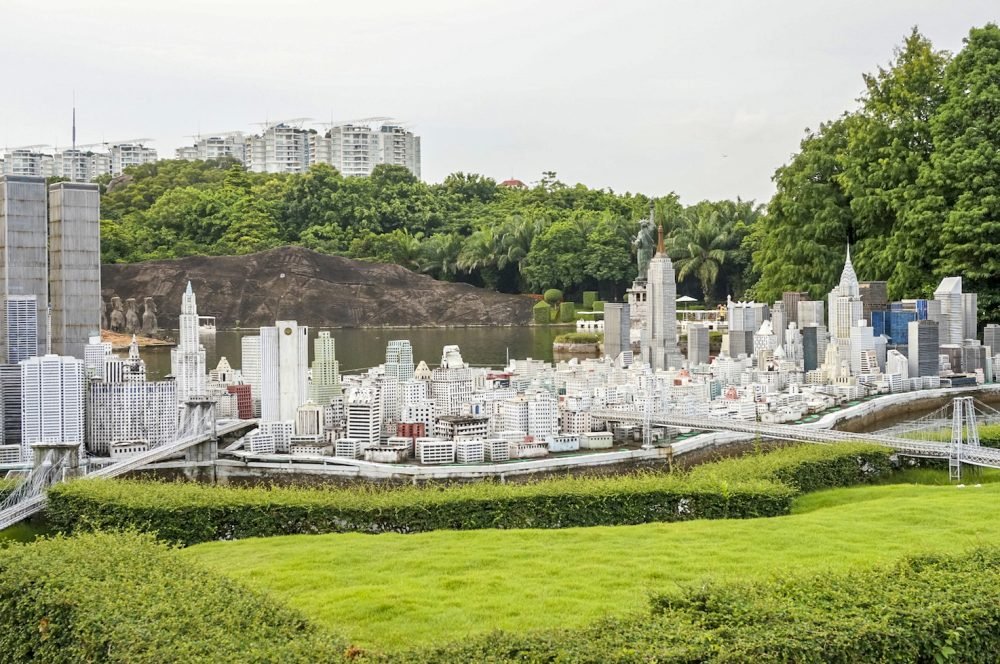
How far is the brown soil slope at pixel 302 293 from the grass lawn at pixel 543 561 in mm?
53019

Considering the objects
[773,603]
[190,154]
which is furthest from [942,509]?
[190,154]

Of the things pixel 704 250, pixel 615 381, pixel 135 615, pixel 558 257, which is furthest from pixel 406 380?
pixel 704 250

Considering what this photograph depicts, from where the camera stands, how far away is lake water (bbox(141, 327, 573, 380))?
4078 centimetres

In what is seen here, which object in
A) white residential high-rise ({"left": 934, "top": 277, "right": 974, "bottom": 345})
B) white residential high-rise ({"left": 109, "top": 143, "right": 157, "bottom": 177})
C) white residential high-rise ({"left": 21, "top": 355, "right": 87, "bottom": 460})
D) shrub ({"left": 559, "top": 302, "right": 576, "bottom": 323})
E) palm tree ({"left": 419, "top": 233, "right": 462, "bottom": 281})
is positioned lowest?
white residential high-rise ({"left": 21, "top": 355, "right": 87, "bottom": 460})

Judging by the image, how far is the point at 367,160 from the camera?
115 m

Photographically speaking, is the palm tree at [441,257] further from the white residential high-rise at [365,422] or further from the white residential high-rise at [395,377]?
the white residential high-rise at [365,422]

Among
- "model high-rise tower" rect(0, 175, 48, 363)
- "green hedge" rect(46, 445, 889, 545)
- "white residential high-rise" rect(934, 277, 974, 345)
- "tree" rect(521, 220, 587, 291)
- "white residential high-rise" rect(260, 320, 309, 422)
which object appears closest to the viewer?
"green hedge" rect(46, 445, 889, 545)

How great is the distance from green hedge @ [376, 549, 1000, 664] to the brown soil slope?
189 feet

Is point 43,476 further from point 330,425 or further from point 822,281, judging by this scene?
point 822,281

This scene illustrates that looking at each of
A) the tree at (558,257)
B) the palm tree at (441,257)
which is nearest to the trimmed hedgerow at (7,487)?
the tree at (558,257)

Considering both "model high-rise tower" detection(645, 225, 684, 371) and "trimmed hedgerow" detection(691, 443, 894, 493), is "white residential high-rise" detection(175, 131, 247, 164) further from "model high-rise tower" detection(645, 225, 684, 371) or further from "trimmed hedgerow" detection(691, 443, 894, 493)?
"trimmed hedgerow" detection(691, 443, 894, 493)

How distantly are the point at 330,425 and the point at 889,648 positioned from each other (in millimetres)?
17184

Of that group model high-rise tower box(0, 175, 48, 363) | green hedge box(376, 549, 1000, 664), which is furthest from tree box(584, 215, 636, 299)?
green hedge box(376, 549, 1000, 664)

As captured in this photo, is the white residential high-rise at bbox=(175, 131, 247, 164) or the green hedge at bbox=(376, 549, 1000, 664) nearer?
the green hedge at bbox=(376, 549, 1000, 664)
